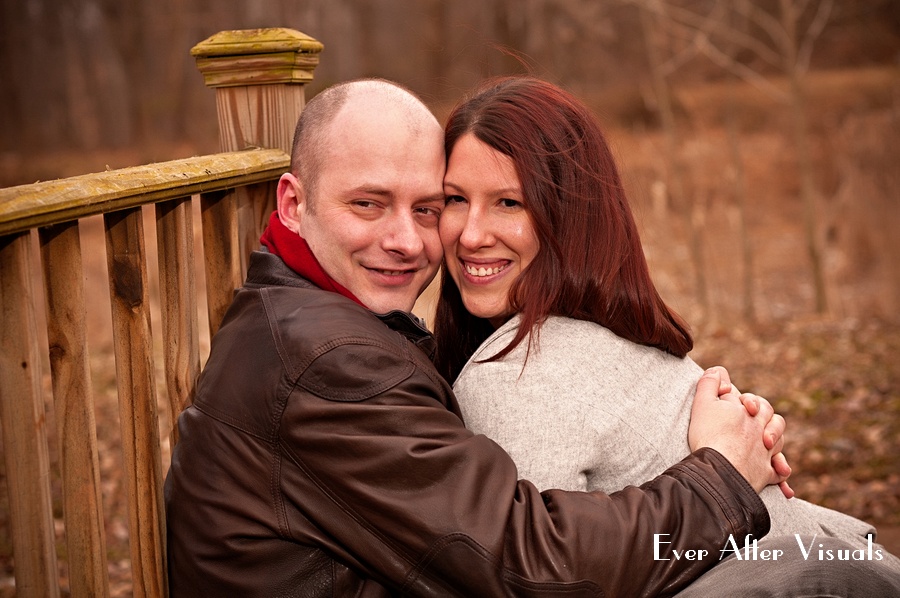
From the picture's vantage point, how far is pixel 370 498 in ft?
6.58

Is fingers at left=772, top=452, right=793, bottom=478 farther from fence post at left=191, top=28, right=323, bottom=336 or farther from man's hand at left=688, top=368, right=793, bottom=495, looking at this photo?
fence post at left=191, top=28, right=323, bottom=336

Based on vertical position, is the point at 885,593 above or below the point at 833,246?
above

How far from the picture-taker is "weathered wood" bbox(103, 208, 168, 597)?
2264 mm

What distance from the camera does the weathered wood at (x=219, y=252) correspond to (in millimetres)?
2840

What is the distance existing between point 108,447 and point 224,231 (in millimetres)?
5191

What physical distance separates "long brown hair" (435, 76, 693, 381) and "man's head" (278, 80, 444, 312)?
0.71 feet

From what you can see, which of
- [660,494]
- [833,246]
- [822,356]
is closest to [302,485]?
[660,494]

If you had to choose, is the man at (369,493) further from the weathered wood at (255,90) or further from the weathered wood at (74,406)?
the weathered wood at (255,90)

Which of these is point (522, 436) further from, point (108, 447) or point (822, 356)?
point (822, 356)

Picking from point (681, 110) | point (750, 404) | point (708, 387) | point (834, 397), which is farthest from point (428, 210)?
point (681, 110)

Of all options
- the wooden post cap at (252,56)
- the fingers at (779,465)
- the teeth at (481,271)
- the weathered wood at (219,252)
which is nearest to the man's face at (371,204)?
the teeth at (481,271)

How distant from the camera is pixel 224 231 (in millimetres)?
2854

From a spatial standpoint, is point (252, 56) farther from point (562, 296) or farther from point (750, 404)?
point (750, 404)

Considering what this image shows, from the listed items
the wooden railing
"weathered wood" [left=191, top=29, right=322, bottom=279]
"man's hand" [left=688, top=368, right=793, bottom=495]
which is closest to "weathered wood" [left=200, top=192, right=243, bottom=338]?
the wooden railing
